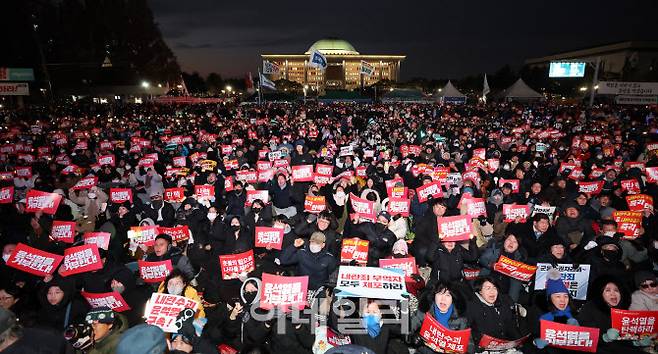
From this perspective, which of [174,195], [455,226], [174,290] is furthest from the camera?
[174,195]

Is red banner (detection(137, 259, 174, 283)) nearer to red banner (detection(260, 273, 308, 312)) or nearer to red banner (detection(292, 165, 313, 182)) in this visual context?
red banner (detection(260, 273, 308, 312))

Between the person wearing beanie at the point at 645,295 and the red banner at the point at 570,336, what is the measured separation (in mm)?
775

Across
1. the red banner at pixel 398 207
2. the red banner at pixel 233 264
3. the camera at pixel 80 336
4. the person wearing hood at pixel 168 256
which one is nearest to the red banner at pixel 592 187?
the red banner at pixel 398 207

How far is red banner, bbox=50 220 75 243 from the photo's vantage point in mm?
6281

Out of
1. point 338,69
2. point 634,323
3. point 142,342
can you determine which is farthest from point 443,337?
point 338,69

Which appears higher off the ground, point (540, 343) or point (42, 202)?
point (42, 202)

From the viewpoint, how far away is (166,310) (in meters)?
3.88

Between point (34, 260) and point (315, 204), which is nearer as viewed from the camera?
point (34, 260)

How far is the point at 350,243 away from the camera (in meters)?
5.43

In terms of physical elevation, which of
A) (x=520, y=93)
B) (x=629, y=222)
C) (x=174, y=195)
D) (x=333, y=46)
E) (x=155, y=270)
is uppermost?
(x=333, y=46)

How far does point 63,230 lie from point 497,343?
6434 mm

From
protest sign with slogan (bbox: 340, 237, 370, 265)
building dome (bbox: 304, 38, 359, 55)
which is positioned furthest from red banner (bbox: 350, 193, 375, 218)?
building dome (bbox: 304, 38, 359, 55)

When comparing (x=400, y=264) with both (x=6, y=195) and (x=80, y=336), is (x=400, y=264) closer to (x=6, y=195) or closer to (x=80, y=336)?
(x=80, y=336)

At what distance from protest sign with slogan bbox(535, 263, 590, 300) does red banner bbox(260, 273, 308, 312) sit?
291cm
